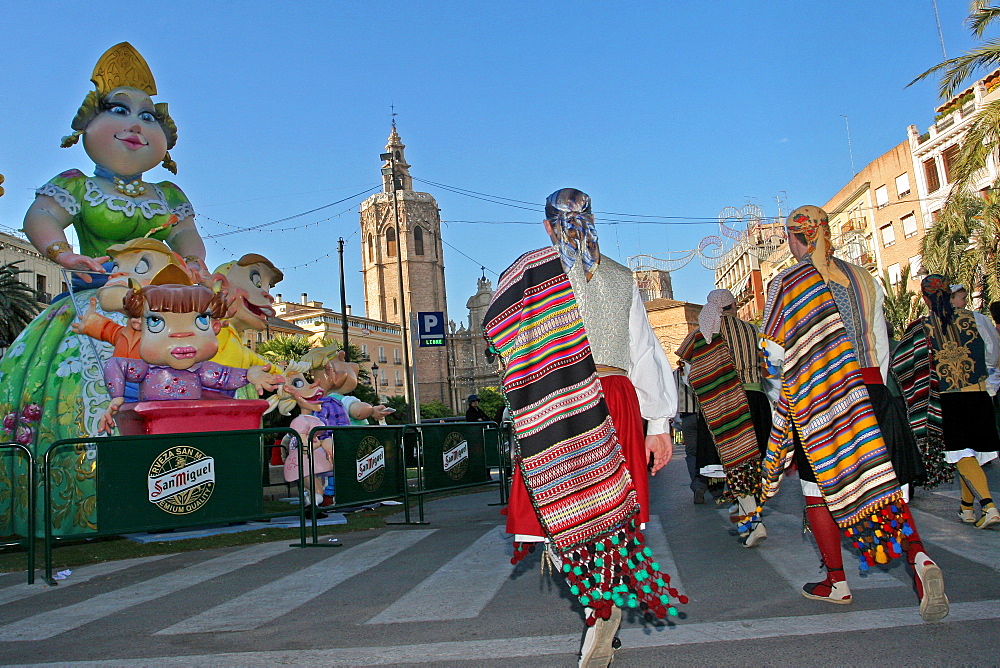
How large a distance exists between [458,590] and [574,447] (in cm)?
203

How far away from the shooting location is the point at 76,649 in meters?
4.03

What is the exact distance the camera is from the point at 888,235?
157ft

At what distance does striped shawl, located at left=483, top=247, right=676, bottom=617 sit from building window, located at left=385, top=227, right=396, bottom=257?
11472cm

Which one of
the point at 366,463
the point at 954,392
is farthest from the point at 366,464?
the point at 954,392

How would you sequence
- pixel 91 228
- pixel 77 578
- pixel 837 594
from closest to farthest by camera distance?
pixel 837 594
pixel 77 578
pixel 91 228

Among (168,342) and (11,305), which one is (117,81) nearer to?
(168,342)

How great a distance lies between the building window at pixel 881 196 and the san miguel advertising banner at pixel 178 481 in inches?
1832

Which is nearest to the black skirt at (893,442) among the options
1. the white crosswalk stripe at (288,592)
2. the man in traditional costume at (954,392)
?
the man in traditional costume at (954,392)

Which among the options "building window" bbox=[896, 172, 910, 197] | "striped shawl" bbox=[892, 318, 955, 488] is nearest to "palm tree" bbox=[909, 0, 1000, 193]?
"striped shawl" bbox=[892, 318, 955, 488]

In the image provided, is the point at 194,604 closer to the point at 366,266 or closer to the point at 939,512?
the point at 939,512

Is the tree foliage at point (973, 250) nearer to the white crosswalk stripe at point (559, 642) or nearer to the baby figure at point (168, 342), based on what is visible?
the baby figure at point (168, 342)

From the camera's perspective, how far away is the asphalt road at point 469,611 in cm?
345

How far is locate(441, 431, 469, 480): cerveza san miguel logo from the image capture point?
10633mm

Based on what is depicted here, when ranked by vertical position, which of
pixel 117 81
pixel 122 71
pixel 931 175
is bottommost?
pixel 117 81
